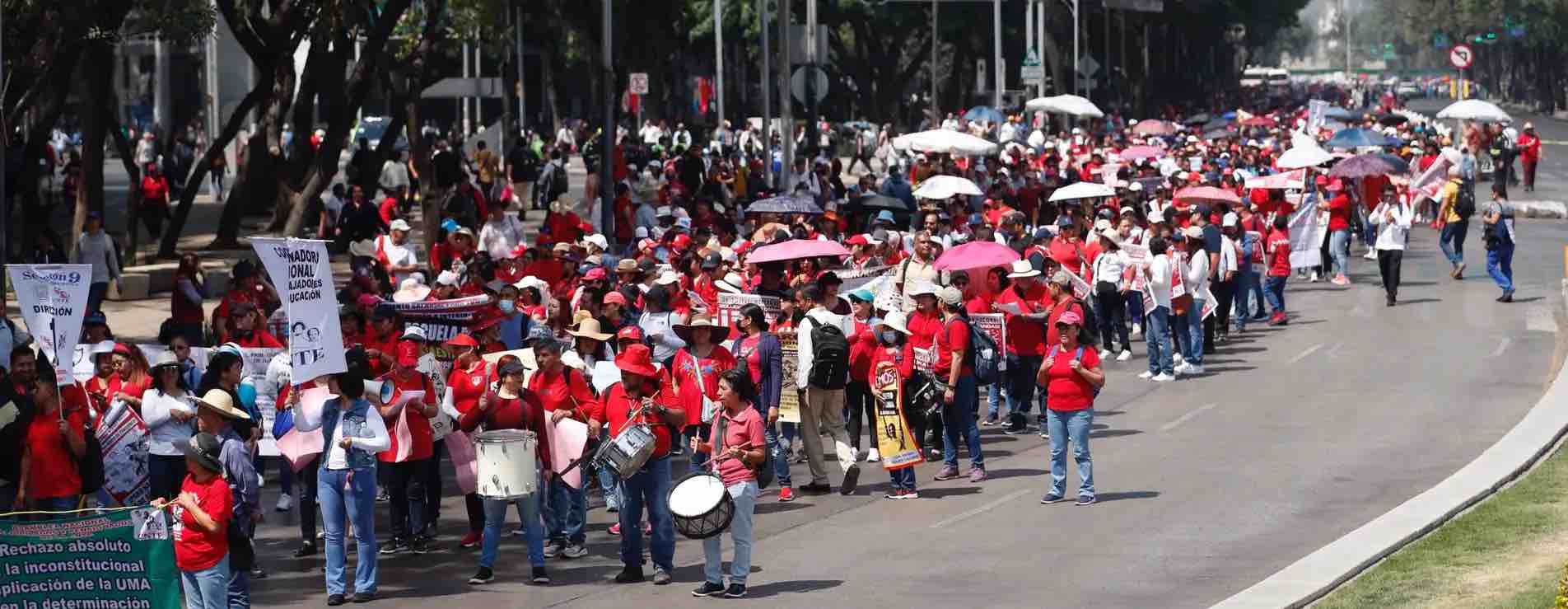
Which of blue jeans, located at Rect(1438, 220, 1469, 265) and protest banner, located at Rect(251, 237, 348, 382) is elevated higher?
protest banner, located at Rect(251, 237, 348, 382)

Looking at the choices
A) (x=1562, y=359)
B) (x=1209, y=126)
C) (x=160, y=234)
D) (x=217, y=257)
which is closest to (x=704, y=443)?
(x=1562, y=359)

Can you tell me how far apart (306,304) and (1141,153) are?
33420 mm

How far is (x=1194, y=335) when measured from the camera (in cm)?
2384

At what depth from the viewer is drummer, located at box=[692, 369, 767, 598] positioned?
13.4 metres

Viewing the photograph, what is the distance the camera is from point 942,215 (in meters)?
28.9

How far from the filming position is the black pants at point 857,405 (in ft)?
59.7

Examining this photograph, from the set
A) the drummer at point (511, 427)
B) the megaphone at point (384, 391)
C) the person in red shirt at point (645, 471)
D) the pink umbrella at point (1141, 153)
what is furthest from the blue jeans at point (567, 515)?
the pink umbrella at point (1141, 153)

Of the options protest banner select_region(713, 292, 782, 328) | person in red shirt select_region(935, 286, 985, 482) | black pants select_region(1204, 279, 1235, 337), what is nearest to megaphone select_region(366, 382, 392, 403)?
person in red shirt select_region(935, 286, 985, 482)

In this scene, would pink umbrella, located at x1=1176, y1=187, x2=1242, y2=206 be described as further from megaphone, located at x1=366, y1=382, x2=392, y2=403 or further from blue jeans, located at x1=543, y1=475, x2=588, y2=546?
megaphone, located at x1=366, y1=382, x2=392, y2=403

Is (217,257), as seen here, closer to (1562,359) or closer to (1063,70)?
(1562,359)

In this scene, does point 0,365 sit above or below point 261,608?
above

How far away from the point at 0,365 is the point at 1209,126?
54.4 meters

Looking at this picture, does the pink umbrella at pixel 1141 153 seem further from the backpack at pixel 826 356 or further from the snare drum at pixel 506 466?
the snare drum at pixel 506 466

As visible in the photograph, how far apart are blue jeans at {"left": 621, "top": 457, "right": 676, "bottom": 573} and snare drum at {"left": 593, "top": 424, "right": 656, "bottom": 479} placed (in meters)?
0.14
